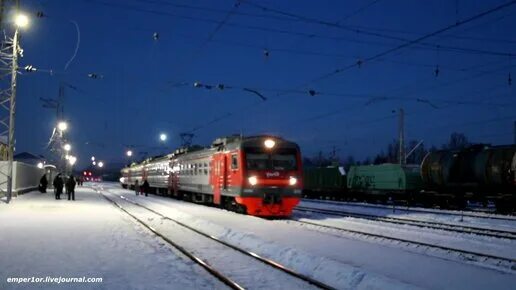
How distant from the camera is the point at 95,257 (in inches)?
432

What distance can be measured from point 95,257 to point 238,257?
2.75 m

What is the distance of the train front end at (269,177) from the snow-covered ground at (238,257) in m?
3.46

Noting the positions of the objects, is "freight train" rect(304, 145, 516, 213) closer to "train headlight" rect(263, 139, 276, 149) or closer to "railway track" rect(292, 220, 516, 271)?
"train headlight" rect(263, 139, 276, 149)

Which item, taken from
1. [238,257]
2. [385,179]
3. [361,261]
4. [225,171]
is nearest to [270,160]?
[225,171]

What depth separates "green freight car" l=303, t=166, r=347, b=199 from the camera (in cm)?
4281

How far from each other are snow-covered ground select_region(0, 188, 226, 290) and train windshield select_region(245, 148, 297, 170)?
19.4 feet

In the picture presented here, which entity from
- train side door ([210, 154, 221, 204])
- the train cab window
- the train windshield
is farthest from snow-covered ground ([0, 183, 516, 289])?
train side door ([210, 154, 221, 204])

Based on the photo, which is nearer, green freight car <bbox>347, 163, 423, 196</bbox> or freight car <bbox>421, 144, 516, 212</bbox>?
freight car <bbox>421, 144, 516, 212</bbox>

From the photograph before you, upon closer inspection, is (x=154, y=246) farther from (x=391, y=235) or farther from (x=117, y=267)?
(x=391, y=235)

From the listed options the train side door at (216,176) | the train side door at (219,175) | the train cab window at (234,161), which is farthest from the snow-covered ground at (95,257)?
the train side door at (216,176)

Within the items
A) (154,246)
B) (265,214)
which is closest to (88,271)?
(154,246)

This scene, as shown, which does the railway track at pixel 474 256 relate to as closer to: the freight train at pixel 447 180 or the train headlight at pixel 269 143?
the train headlight at pixel 269 143

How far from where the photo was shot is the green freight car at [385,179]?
34.0 metres

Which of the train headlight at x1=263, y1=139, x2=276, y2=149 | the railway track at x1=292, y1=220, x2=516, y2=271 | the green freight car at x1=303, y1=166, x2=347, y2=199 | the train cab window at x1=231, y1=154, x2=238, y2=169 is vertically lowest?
the railway track at x1=292, y1=220, x2=516, y2=271
